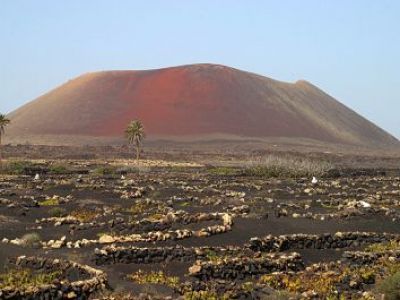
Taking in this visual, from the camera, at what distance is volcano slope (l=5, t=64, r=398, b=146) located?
137 m

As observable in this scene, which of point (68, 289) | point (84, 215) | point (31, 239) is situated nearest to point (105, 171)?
point (84, 215)

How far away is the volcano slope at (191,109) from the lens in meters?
137

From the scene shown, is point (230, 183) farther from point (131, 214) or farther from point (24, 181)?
point (131, 214)

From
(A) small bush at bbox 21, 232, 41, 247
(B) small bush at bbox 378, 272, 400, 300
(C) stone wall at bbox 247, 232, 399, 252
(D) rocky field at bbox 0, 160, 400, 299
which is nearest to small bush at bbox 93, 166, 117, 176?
(D) rocky field at bbox 0, 160, 400, 299

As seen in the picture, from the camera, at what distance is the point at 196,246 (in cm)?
1942

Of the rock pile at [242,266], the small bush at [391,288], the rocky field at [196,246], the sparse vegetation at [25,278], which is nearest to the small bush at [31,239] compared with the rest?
the rocky field at [196,246]

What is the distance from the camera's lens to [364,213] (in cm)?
2628

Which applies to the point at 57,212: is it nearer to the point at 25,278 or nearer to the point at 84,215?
the point at 84,215

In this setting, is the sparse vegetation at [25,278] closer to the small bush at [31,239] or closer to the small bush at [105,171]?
the small bush at [31,239]

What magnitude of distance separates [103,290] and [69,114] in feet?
441

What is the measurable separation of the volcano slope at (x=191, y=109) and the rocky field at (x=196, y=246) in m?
98.3

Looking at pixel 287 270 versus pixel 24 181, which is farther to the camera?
pixel 24 181

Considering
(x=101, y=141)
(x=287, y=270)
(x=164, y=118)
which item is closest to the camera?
(x=287, y=270)

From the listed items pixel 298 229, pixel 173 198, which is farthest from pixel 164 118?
pixel 298 229
